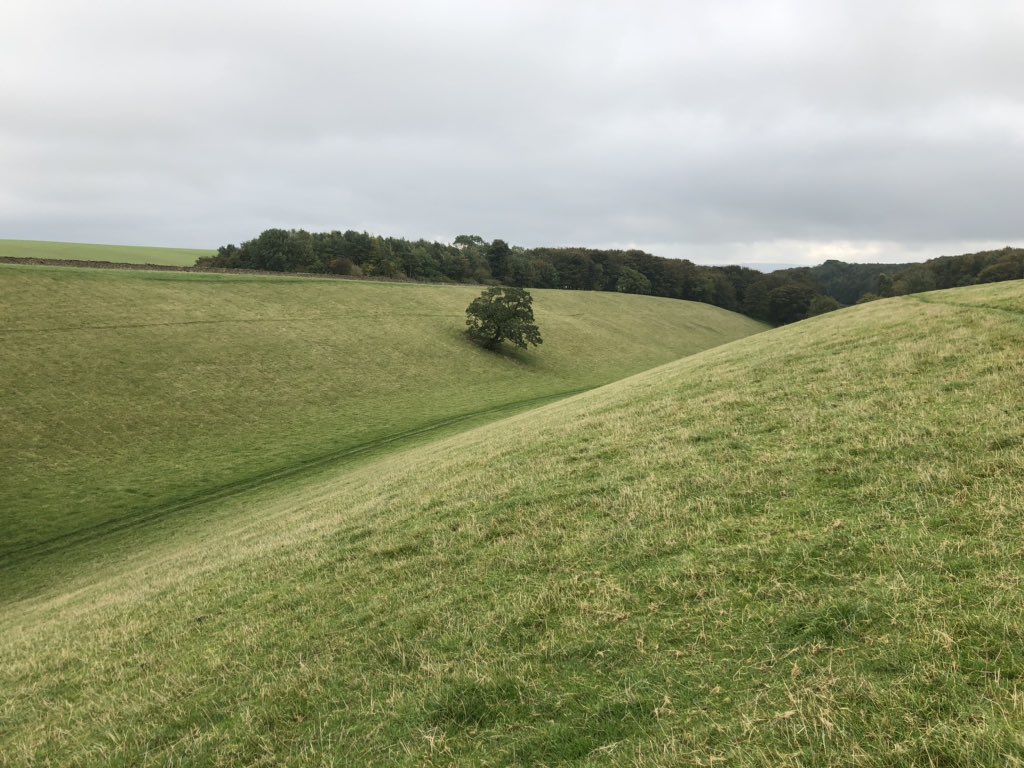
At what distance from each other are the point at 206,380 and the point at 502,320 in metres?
36.4

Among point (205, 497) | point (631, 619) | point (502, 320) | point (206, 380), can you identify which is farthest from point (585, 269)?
point (631, 619)

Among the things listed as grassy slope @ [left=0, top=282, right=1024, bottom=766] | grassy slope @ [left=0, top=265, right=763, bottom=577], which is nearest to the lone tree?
grassy slope @ [left=0, top=265, right=763, bottom=577]

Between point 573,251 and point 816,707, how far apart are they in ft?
553

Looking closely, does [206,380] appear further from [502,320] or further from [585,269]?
[585,269]

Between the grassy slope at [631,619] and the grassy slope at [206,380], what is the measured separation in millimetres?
18565

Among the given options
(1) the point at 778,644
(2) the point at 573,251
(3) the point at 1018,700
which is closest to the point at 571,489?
(1) the point at 778,644

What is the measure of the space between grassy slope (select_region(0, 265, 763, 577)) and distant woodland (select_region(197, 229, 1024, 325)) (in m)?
44.5

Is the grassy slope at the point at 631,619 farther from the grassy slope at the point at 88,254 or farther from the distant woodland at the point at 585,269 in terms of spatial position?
the grassy slope at the point at 88,254

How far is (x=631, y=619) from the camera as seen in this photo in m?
7.08

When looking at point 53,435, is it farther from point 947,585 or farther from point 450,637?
point 947,585

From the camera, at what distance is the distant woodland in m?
119

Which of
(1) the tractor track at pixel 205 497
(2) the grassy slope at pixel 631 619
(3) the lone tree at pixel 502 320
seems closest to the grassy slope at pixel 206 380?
(1) the tractor track at pixel 205 497

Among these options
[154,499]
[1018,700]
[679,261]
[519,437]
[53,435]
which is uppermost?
[679,261]

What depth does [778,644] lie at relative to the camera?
19.8 feet
